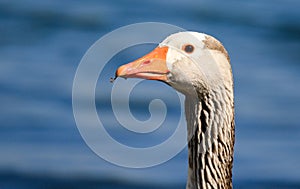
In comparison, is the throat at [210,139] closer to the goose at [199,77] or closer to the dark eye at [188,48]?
the goose at [199,77]

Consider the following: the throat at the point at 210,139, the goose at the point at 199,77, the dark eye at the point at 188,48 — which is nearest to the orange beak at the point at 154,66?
the goose at the point at 199,77

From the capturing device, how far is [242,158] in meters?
16.8

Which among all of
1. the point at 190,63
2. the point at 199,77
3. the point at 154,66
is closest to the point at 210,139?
the point at 199,77

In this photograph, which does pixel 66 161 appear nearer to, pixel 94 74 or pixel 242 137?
pixel 94 74

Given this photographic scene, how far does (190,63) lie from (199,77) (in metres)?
0.12

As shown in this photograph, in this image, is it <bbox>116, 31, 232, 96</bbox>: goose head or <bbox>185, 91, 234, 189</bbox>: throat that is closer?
<bbox>116, 31, 232, 96</bbox>: goose head

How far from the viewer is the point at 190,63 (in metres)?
9.27

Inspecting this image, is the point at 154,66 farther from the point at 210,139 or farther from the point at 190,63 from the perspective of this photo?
the point at 210,139

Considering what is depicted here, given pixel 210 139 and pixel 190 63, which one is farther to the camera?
pixel 210 139

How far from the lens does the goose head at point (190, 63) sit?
9234 millimetres

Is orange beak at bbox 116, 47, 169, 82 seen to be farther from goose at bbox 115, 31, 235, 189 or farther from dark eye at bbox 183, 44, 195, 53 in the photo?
dark eye at bbox 183, 44, 195, 53

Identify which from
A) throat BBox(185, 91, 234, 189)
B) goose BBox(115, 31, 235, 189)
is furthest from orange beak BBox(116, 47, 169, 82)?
throat BBox(185, 91, 234, 189)

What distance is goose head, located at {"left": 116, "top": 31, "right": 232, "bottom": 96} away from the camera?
30.3 feet

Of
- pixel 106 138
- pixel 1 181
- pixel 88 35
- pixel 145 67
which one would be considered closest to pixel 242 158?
pixel 106 138
